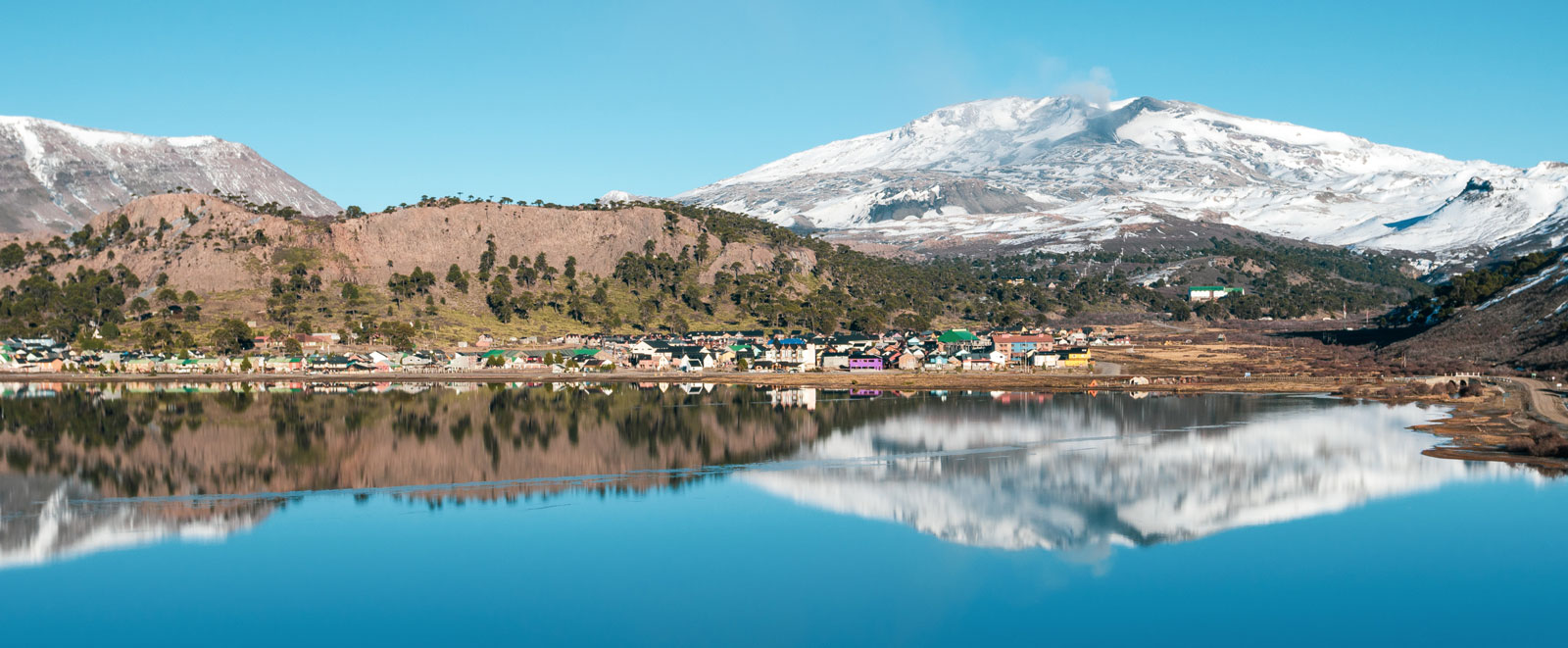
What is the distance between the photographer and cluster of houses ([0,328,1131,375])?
355 ft

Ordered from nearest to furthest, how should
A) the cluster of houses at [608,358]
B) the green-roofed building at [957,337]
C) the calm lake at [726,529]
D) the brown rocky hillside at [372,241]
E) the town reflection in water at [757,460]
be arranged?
the calm lake at [726,529] < the town reflection in water at [757,460] < the cluster of houses at [608,358] < the green-roofed building at [957,337] < the brown rocky hillside at [372,241]

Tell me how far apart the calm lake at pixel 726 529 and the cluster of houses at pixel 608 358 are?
46.3 metres

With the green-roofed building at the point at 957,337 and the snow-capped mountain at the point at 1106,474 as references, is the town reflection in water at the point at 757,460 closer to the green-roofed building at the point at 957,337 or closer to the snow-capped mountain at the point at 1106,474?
the snow-capped mountain at the point at 1106,474

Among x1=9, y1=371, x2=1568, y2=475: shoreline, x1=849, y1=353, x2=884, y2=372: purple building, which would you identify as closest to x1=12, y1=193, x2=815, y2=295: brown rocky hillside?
x1=9, y1=371, x2=1568, y2=475: shoreline

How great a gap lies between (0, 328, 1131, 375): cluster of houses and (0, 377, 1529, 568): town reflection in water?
1347 inches

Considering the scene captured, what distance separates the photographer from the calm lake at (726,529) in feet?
85.4

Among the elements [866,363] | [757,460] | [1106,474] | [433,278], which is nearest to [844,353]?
[866,363]

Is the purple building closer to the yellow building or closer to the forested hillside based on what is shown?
the yellow building

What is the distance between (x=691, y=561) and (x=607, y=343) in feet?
305

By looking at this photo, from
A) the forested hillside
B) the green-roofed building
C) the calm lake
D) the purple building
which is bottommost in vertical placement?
the calm lake

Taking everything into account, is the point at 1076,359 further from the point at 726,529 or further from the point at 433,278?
the point at 726,529

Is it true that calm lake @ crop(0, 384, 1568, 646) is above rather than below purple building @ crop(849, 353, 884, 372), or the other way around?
below

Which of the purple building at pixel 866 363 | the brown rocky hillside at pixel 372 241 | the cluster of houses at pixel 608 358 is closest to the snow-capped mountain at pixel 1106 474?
the purple building at pixel 866 363

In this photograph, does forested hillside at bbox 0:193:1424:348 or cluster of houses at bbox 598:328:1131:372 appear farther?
forested hillside at bbox 0:193:1424:348
